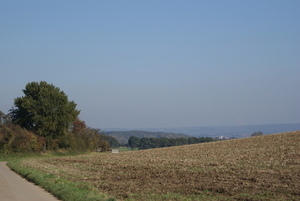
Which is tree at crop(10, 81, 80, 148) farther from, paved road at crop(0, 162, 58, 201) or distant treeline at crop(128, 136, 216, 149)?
distant treeline at crop(128, 136, 216, 149)

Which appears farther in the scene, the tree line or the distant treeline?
the distant treeline

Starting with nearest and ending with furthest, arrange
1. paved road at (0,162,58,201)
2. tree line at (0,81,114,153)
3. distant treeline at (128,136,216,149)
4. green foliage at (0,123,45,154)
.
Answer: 1. paved road at (0,162,58,201)
2. green foliage at (0,123,45,154)
3. tree line at (0,81,114,153)
4. distant treeline at (128,136,216,149)

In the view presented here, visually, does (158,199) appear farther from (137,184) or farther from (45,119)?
(45,119)

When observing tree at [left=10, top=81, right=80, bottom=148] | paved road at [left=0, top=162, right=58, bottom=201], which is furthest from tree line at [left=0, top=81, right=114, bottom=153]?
paved road at [left=0, top=162, right=58, bottom=201]

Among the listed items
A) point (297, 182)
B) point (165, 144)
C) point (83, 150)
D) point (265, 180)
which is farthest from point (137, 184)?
point (165, 144)

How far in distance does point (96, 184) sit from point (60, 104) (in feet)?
137

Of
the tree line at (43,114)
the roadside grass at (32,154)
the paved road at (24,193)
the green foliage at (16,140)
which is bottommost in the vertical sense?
the roadside grass at (32,154)

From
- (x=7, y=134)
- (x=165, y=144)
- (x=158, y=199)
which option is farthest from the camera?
(x=165, y=144)

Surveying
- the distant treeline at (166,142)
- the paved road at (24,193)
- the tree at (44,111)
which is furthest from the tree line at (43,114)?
the distant treeline at (166,142)

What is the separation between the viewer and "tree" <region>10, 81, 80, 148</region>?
55.1 metres

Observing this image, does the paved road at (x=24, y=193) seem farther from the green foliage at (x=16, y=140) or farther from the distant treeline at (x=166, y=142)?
the distant treeline at (x=166, y=142)

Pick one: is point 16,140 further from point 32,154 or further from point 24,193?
point 24,193

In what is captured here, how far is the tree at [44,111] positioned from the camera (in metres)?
55.1

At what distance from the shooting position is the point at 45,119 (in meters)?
55.0
